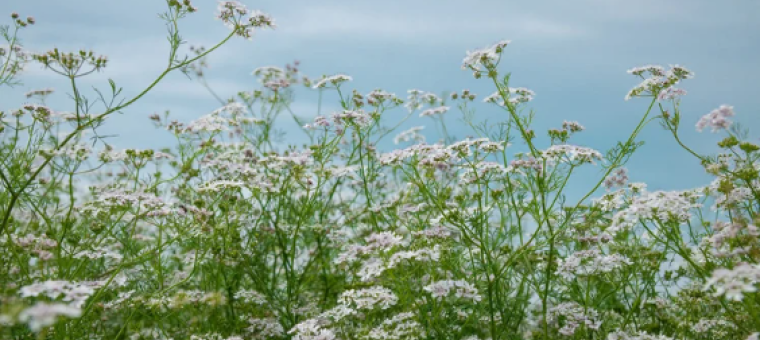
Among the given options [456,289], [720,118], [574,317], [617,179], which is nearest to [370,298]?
[456,289]

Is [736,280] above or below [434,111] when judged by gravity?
below

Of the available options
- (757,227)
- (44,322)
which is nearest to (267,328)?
(44,322)

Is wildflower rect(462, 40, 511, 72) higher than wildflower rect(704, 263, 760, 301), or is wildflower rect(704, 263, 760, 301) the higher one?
wildflower rect(462, 40, 511, 72)

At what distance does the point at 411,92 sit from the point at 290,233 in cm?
246

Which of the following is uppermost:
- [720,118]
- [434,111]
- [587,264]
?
[434,111]

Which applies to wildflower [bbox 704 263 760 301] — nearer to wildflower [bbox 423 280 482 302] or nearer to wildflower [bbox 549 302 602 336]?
wildflower [bbox 423 280 482 302]

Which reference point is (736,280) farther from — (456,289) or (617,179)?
(617,179)

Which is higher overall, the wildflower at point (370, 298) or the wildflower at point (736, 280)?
the wildflower at point (370, 298)

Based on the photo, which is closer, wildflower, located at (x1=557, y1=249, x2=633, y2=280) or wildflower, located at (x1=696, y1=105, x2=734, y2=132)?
wildflower, located at (x1=696, y1=105, x2=734, y2=132)

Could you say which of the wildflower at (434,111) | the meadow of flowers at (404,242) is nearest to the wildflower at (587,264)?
the meadow of flowers at (404,242)

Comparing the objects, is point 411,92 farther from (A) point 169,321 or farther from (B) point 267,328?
(A) point 169,321

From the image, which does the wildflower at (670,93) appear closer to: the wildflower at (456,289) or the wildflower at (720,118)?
the wildflower at (720,118)

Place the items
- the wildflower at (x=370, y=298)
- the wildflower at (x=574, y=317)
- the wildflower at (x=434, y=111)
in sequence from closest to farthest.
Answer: the wildflower at (x=370, y=298) → the wildflower at (x=574, y=317) → the wildflower at (x=434, y=111)

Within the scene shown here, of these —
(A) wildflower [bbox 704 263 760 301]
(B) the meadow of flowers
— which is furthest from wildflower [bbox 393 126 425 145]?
(A) wildflower [bbox 704 263 760 301]
